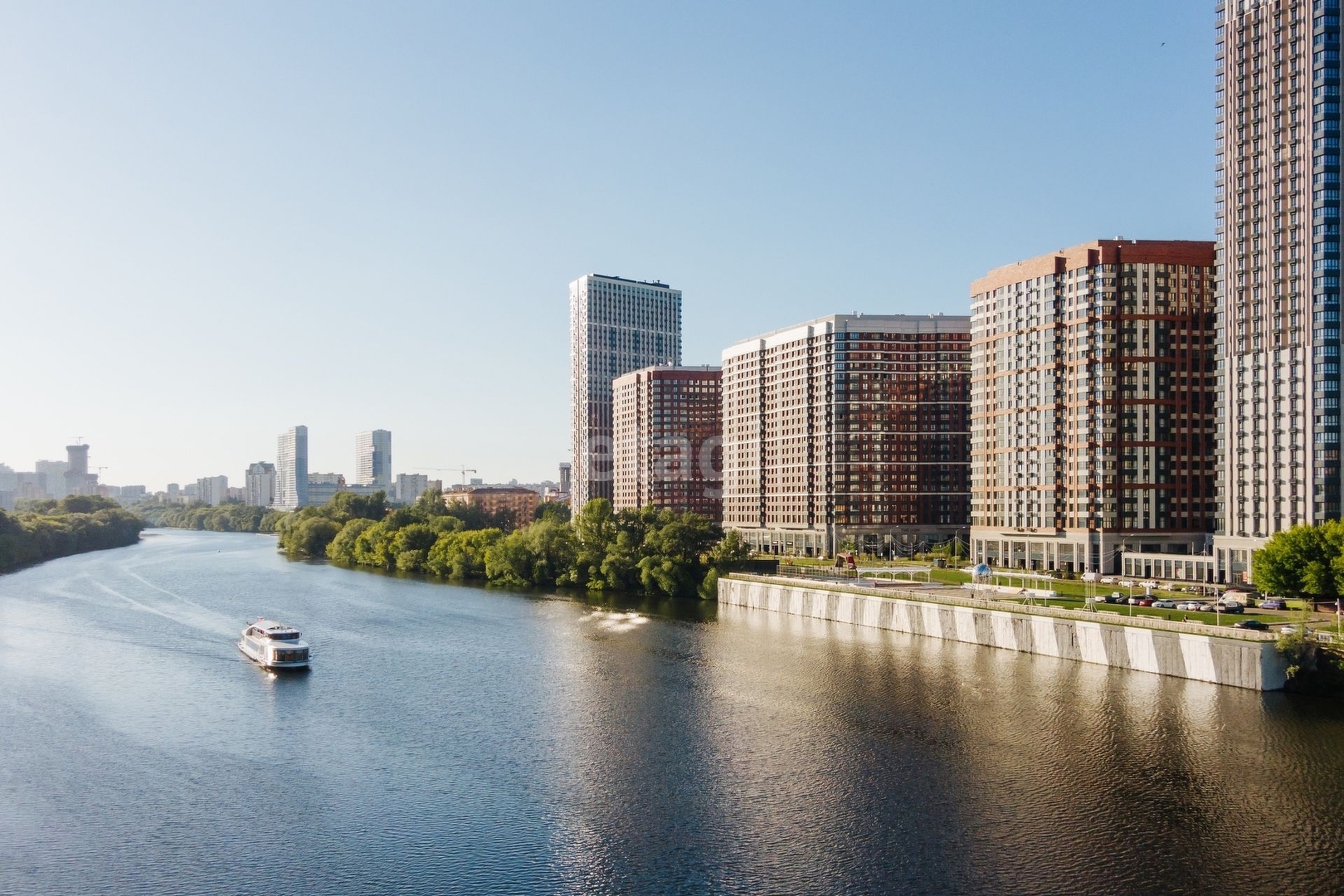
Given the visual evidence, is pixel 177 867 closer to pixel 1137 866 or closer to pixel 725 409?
pixel 1137 866

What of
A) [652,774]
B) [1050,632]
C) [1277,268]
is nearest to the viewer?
[652,774]

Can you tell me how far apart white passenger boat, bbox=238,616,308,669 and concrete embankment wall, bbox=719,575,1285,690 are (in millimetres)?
52142

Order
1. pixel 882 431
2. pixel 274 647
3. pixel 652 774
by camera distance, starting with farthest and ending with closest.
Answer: pixel 882 431, pixel 274 647, pixel 652 774

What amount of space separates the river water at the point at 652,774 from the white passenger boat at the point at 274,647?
6.17ft

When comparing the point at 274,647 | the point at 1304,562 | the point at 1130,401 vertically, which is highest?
the point at 1130,401

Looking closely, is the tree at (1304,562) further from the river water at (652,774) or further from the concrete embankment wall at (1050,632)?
the river water at (652,774)

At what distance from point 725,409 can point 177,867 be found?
15741 centimetres

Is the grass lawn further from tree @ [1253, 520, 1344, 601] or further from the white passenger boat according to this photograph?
the white passenger boat

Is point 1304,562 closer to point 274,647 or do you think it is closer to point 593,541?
point 274,647

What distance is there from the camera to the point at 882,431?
16875 centimetres

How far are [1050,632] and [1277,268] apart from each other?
43.4 m

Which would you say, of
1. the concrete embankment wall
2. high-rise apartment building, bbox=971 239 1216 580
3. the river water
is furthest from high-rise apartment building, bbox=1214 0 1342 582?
the river water

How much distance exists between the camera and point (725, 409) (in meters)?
195

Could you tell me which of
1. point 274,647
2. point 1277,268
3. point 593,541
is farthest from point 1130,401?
point 274,647
